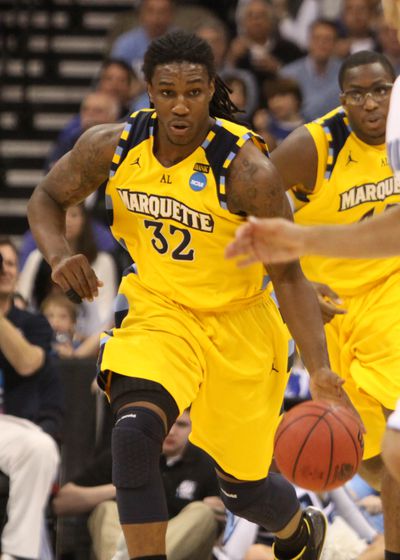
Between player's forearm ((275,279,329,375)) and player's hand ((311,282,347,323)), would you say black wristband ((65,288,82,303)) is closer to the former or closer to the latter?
player's forearm ((275,279,329,375))

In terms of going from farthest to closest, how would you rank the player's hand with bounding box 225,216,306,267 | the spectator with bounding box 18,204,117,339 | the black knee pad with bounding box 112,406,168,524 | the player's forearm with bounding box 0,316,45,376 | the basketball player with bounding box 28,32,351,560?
the spectator with bounding box 18,204,117,339 → the player's forearm with bounding box 0,316,45,376 → the basketball player with bounding box 28,32,351,560 → the black knee pad with bounding box 112,406,168,524 → the player's hand with bounding box 225,216,306,267

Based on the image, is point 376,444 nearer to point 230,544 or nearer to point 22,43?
point 230,544

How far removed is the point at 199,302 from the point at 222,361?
0.89 ft

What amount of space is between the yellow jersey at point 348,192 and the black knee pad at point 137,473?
1545 mm

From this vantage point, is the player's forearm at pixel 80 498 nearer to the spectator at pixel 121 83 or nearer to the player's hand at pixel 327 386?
the player's hand at pixel 327 386

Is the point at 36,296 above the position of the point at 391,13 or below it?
below

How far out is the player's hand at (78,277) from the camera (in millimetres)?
5020

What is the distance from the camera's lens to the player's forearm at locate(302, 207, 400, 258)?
12.7 feet

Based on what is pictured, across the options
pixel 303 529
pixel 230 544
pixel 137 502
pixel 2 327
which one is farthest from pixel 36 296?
pixel 137 502

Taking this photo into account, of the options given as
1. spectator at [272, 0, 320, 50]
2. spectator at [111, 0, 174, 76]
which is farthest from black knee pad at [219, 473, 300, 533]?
spectator at [272, 0, 320, 50]

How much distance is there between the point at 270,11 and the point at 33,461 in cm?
654

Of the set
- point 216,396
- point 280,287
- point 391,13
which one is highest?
point 391,13

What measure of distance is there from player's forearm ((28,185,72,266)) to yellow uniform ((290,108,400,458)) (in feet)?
3.86

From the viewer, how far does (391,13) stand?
4.03m
